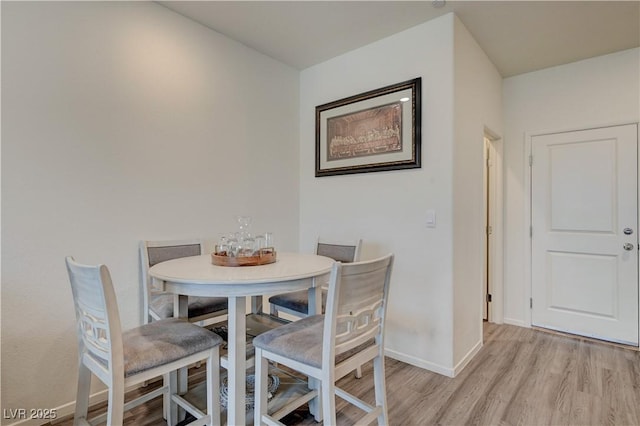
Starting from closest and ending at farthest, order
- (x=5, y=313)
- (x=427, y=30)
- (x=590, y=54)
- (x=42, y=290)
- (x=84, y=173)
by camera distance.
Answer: (x=5, y=313), (x=42, y=290), (x=84, y=173), (x=427, y=30), (x=590, y=54)

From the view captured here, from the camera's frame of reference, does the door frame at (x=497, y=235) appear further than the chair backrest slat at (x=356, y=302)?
Yes

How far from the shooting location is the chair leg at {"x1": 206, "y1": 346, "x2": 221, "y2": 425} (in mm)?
1483

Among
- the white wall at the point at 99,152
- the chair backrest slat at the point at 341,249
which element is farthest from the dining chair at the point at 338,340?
the white wall at the point at 99,152

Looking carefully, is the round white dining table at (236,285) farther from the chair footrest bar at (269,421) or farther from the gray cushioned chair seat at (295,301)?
the gray cushioned chair seat at (295,301)

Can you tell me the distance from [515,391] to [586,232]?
1.78 m

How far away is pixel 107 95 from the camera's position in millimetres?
2008

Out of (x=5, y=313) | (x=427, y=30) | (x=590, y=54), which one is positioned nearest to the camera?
(x=5, y=313)

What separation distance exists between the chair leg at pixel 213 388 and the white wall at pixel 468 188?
1.66 m

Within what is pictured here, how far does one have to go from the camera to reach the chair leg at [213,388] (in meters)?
1.48

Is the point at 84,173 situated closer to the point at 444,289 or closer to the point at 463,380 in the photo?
the point at 444,289

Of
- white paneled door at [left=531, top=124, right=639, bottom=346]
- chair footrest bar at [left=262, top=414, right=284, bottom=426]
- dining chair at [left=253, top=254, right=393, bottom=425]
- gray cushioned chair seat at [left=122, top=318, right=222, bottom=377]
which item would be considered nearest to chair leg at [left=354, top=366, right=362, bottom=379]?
dining chair at [left=253, top=254, right=393, bottom=425]

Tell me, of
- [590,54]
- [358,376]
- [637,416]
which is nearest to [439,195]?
[358,376]

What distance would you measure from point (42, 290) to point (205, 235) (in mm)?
998

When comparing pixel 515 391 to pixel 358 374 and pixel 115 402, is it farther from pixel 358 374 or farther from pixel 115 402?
pixel 115 402
